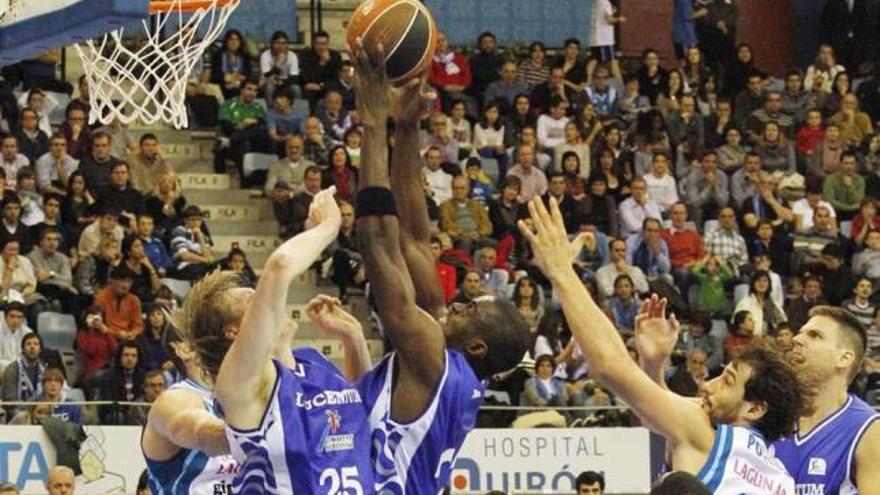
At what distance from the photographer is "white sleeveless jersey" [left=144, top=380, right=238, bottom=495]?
244 inches

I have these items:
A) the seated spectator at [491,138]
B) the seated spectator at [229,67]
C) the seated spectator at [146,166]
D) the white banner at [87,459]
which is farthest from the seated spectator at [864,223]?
the white banner at [87,459]

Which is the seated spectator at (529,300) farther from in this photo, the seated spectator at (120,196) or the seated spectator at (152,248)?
the seated spectator at (120,196)

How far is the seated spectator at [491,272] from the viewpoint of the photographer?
16250mm

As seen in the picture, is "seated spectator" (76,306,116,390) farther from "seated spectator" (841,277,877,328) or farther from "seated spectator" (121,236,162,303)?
"seated spectator" (841,277,877,328)

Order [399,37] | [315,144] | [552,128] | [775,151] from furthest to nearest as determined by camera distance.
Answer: [775,151], [552,128], [315,144], [399,37]

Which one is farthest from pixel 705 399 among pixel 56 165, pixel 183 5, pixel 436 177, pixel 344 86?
pixel 344 86

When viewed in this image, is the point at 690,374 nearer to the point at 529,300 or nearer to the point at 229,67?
the point at 529,300

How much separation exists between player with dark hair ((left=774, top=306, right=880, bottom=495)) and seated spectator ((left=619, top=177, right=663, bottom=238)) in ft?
33.9

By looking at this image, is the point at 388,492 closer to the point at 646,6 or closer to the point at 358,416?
the point at 358,416

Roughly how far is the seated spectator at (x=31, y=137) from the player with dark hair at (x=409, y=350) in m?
10.9

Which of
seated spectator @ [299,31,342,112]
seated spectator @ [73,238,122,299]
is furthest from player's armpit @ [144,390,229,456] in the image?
seated spectator @ [299,31,342,112]

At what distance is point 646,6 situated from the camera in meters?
22.5

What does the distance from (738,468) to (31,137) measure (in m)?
11.6

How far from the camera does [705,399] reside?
5809mm
